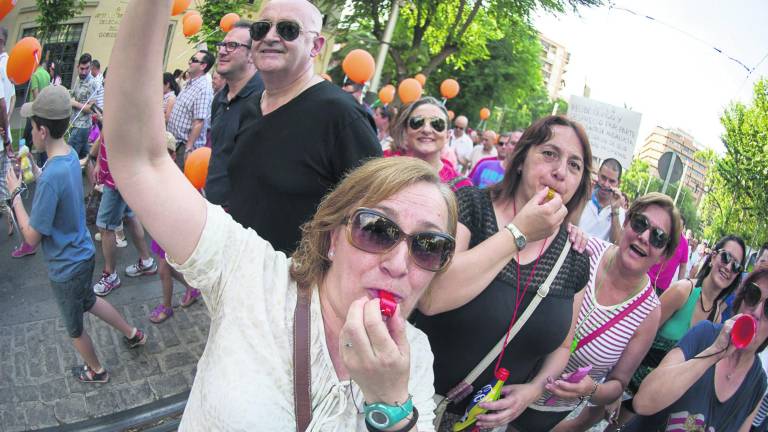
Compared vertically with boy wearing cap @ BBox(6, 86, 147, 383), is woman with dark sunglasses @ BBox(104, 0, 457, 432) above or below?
above

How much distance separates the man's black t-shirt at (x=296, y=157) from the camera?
7.47 feet

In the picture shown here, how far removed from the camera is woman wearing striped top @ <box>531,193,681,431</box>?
262 cm

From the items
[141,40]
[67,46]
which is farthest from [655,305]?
[67,46]

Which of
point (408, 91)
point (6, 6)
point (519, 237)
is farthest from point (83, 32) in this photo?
point (408, 91)

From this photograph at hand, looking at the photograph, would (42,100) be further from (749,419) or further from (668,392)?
(749,419)

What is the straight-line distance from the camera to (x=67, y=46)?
246cm

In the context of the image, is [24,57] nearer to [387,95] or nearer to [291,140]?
[291,140]

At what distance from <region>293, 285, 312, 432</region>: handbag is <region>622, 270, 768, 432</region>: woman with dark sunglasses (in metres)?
1.99

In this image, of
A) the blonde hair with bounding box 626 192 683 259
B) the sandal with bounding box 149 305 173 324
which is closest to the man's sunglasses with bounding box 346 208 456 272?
the blonde hair with bounding box 626 192 683 259

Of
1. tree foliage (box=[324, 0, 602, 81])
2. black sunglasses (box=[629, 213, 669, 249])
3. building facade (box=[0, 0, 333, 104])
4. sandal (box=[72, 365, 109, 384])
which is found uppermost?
tree foliage (box=[324, 0, 602, 81])

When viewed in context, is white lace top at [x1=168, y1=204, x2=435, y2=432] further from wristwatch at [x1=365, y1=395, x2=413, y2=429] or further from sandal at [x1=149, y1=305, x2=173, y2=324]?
sandal at [x1=149, y1=305, x2=173, y2=324]

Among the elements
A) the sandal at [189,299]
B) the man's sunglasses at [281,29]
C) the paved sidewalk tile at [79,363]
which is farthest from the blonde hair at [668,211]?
the sandal at [189,299]

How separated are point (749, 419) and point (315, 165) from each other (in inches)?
102

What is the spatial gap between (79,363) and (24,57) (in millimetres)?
2079
